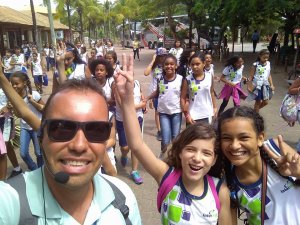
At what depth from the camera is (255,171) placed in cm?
212

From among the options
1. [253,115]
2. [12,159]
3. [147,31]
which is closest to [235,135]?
[253,115]

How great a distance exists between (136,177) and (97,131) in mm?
3372

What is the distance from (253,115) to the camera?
222 cm

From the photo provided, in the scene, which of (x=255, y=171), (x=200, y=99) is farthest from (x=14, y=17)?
(x=255, y=171)

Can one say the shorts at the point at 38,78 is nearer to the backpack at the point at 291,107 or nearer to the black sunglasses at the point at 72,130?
the backpack at the point at 291,107

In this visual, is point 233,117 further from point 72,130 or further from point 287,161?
point 72,130

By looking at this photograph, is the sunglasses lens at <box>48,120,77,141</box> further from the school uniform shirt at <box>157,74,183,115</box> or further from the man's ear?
the school uniform shirt at <box>157,74,183,115</box>

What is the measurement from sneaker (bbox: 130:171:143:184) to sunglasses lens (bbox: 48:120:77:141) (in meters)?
3.38

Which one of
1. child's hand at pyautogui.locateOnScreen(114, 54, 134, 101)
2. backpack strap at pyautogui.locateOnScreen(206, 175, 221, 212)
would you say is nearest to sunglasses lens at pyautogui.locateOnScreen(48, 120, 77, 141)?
child's hand at pyautogui.locateOnScreen(114, 54, 134, 101)

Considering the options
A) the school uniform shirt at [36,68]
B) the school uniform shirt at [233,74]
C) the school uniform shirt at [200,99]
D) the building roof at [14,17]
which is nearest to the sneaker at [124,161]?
the school uniform shirt at [200,99]

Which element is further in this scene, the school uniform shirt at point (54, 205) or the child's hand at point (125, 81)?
the child's hand at point (125, 81)

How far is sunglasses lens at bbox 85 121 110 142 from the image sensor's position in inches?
52.5

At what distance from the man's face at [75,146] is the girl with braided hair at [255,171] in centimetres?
102

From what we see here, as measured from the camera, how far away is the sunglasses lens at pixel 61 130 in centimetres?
129
